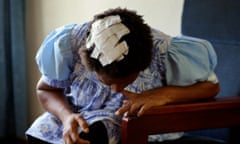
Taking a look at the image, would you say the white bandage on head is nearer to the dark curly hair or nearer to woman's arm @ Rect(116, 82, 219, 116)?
the dark curly hair

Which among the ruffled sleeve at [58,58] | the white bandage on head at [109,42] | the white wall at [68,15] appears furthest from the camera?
the white wall at [68,15]

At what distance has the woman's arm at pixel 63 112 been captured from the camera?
1.03 meters

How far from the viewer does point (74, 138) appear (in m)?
1.01

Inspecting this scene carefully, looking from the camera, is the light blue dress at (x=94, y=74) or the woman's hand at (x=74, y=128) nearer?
the woman's hand at (x=74, y=128)

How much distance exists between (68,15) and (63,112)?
3.19ft

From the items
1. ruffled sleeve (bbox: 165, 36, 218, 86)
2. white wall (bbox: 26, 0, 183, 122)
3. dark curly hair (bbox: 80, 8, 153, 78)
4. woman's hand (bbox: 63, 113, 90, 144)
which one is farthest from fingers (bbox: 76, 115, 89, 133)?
white wall (bbox: 26, 0, 183, 122)

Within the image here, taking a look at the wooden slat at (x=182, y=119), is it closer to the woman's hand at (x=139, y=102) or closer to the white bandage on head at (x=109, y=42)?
the woman's hand at (x=139, y=102)

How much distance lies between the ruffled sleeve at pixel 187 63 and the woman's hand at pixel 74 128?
10.9 inches

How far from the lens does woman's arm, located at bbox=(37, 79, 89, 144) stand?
1.03 metres

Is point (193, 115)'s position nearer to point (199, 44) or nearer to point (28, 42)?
point (199, 44)

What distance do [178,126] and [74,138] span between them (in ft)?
0.87

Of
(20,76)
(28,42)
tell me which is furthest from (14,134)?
(28,42)


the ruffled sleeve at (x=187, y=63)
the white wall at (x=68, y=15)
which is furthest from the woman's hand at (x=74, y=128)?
the white wall at (x=68, y=15)

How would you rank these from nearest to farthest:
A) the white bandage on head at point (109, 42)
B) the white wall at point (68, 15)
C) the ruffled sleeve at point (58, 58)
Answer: the white bandage on head at point (109, 42), the ruffled sleeve at point (58, 58), the white wall at point (68, 15)
